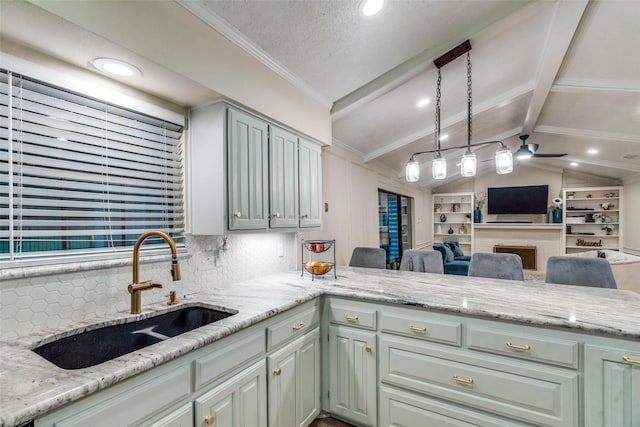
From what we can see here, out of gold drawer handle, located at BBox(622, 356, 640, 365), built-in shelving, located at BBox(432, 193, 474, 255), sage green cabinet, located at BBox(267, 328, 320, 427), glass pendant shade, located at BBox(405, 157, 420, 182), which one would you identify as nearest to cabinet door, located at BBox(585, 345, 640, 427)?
gold drawer handle, located at BBox(622, 356, 640, 365)

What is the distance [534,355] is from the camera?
1.45m

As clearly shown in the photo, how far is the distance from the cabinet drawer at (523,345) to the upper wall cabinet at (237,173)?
4.80 feet

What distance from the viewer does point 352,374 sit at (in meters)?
1.93

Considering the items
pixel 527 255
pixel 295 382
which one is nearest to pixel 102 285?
pixel 295 382

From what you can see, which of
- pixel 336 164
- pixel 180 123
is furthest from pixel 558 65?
pixel 180 123

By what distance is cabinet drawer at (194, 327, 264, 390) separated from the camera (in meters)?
1.22

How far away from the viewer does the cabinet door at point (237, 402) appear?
1.23m

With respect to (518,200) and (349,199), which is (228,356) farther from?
(518,200)

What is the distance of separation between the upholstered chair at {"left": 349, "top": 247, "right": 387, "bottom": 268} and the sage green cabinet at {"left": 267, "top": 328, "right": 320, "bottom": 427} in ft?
4.13

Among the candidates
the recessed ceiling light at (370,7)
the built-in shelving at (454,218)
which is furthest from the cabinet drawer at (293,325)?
the built-in shelving at (454,218)

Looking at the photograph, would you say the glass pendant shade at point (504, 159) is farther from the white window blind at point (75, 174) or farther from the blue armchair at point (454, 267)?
the blue armchair at point (454, 267)

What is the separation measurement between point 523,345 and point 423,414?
0.71 meters

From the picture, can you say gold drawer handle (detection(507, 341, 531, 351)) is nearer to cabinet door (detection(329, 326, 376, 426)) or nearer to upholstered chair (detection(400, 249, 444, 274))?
cabinet door (detection(329, 326, 376, 426))

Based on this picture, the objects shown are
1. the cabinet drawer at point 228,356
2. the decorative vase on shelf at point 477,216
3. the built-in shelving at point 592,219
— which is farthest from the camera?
the decorative vase on shelf at point 477,216
